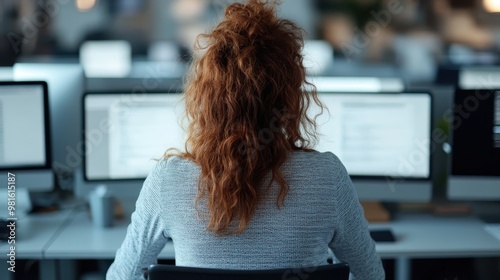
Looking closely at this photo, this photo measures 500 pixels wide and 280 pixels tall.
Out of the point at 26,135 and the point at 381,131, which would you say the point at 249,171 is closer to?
the point at 381,131

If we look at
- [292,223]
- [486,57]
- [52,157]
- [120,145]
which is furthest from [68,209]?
[486,57]

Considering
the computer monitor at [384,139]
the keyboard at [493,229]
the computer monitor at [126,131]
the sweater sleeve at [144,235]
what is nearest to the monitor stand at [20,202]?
the computer monitor at [126,131]

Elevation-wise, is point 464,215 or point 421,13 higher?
point 421,13

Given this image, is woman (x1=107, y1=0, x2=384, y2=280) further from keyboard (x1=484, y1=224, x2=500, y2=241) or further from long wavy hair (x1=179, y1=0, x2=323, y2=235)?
keyboard (x1=484, y1=224, x2=500, y2=241)

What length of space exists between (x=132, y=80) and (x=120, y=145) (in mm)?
256

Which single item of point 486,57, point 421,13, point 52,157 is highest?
point 421,13

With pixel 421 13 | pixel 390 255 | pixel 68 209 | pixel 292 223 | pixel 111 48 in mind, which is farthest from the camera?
pixel 421 13

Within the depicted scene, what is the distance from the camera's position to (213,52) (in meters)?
1.39

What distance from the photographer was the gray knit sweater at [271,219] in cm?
134

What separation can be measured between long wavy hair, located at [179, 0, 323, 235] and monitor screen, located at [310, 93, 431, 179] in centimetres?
85

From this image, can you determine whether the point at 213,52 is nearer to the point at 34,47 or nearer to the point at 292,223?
the point at 292,223

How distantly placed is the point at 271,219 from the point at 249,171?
0.10 meters

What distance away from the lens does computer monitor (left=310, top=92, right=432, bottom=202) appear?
2.23 meters

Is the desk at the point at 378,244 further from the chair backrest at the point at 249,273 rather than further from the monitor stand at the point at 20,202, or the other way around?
the chair backrest at the point at 249,273
